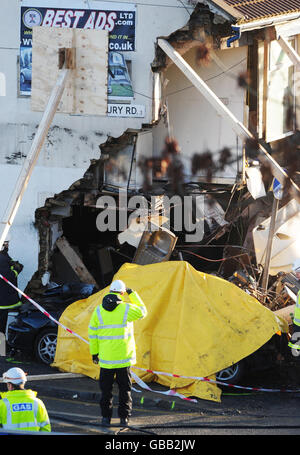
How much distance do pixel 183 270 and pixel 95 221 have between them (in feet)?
17.7

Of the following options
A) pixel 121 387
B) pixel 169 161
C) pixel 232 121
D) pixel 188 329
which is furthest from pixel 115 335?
pixel 169 161

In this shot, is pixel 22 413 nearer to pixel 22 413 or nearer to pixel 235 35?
pixel 22 413

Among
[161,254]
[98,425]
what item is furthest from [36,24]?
[98,425]

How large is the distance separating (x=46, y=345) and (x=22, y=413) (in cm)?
531

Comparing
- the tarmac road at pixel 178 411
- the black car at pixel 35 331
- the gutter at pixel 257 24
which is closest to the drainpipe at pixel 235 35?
the gutter at pixel 257 24

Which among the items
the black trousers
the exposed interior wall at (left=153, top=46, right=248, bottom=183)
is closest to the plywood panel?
the exposed interior wall at (left=153, top=46, right=248, bottom=183)

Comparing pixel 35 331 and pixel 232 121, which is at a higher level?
pixel 232 121

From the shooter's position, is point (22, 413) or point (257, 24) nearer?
point (22, 413)

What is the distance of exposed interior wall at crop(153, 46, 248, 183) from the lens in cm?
1578

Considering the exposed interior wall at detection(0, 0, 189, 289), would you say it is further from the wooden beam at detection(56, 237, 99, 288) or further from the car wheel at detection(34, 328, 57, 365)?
the car wheel at detection(34, 328, 57, 365)

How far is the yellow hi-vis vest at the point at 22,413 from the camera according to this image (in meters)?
6.29

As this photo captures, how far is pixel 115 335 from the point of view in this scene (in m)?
8.87

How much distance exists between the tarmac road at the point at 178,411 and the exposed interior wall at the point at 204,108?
6.13 meters

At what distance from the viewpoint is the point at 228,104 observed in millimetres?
15906
